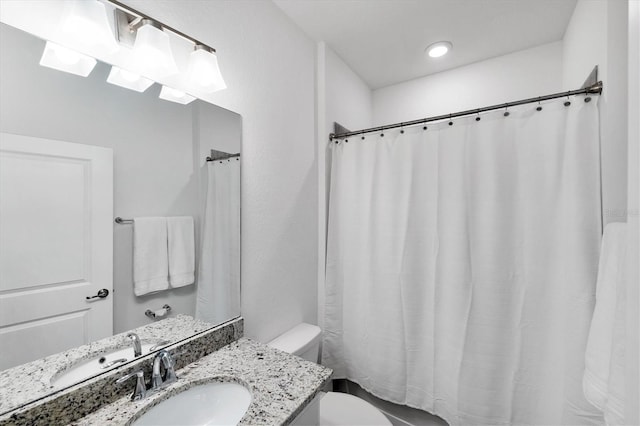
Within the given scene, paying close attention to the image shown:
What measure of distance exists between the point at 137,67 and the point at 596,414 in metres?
2.22

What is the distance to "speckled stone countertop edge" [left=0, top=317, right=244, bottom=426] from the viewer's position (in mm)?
669

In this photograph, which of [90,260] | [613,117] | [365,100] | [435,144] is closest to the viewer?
[90,260]

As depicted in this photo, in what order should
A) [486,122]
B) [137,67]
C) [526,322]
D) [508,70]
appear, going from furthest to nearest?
[508,70] → [486,122] → [526,322] → [137,67]

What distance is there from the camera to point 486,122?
1.40 meters

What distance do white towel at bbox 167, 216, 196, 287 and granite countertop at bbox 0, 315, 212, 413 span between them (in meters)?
0.17

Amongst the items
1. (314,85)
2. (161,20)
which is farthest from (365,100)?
(161,20)

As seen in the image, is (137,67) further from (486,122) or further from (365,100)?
(365,100)

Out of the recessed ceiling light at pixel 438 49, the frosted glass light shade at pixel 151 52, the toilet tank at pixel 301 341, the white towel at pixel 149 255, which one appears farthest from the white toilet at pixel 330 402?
the recessed ceiling light at pixel 438 49

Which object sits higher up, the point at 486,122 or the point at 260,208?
the point at 486,122

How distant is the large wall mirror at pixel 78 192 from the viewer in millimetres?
698

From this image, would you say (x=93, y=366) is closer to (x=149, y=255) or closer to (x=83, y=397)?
(x=83, y=397)

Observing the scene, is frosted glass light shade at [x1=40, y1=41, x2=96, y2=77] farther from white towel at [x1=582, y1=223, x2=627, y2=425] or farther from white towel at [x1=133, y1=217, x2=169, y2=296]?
white towel at [x1=582, y1=223, x2=627, y2=425]

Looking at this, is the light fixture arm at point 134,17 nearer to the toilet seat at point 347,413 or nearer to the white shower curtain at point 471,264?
the white shower curtain at point 471,264

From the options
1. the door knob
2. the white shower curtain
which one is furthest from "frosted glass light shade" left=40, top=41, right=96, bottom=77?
the white shower curtain
